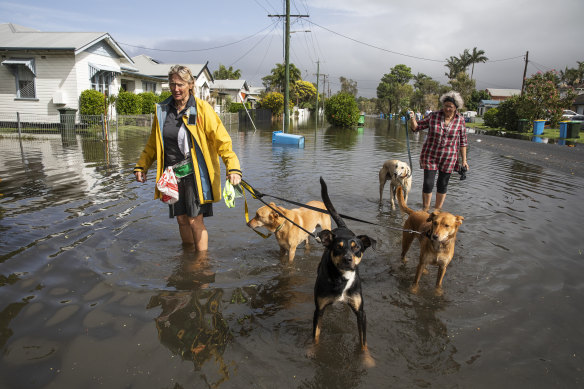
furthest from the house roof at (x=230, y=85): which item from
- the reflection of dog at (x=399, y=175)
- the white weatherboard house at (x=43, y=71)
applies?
the reflection of dog at (x=399, y=175)

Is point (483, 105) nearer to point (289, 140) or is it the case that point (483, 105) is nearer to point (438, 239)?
point (289, 140)

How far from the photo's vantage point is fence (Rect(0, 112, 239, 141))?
18.7 m

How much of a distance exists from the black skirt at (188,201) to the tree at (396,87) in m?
89.3

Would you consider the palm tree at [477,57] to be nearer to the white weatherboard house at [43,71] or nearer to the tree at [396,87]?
the tree at [396,87]

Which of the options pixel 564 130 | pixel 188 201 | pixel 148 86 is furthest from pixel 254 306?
pixel 148 86

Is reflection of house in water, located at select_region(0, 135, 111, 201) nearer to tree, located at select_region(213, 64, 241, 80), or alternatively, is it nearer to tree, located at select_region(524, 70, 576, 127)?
tree, located at select_region(524, 70, 576, 127)

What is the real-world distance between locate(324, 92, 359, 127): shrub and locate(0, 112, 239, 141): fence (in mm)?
18866

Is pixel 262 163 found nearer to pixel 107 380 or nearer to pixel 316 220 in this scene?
pixel 316 220

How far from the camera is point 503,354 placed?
10.3 ft

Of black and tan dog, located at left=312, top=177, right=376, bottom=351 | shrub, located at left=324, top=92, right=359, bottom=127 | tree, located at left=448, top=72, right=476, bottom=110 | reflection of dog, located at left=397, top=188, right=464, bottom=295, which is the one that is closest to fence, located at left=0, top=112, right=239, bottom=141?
reflection of dog, located at left=397, top=188, right=464, bottom=295

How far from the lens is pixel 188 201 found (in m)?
4.34

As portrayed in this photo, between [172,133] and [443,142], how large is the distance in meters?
4.44

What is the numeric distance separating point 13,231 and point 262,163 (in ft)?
26.6

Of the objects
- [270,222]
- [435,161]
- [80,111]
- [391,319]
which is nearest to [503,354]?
[391,319]
